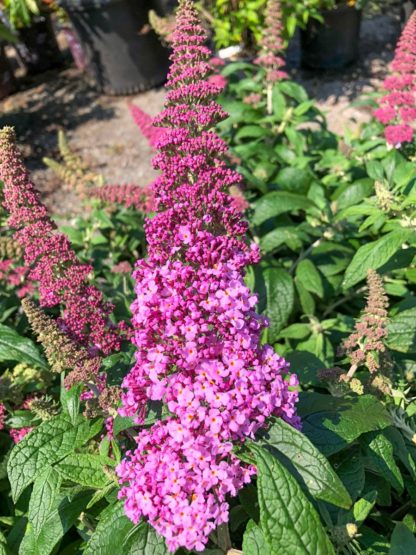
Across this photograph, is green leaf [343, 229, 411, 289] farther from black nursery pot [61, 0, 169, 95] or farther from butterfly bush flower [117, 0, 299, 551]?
black nursery pot [61, 0, 169, 95]

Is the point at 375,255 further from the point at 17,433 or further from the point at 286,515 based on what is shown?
the point at 17,433

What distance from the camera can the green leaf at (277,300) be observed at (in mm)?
2709

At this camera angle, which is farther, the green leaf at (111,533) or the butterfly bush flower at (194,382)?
the green leaf at (111,533)

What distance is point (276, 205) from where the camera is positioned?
9.95 ft

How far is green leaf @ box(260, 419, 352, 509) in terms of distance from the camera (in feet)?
4.38

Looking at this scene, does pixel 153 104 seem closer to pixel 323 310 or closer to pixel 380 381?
pixel 323 310

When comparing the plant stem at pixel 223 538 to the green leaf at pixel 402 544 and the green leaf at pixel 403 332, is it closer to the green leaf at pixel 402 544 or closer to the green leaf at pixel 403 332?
the green leaf at pixel 402 544

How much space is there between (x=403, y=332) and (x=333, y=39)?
586cm

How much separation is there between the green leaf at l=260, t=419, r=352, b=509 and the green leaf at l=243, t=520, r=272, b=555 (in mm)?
258

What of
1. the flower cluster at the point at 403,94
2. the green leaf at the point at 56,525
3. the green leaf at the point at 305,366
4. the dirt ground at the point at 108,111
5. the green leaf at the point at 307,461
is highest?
the flower cluster at the point at 403,94

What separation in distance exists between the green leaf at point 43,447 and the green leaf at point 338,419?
2.50 ft

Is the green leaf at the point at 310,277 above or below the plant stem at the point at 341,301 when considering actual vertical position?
above

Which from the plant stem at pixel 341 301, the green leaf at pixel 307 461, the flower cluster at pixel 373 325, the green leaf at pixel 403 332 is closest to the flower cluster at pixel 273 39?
the plant stem at pixel 341 301

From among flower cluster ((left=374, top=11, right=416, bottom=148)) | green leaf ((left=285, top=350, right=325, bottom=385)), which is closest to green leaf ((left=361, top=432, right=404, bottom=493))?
green leaf ((left=285, top=350, right=325, bottom=385))
